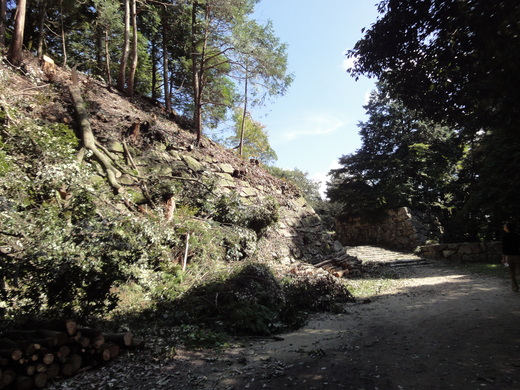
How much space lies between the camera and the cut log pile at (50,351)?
249 cm

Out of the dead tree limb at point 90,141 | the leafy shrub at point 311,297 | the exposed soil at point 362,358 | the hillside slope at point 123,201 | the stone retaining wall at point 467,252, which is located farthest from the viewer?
the stone retaining wall at point 467,252

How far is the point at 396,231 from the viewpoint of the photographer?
14.9 metres

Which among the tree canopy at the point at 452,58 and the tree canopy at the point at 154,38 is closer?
the tree canopy at the point at 452,58

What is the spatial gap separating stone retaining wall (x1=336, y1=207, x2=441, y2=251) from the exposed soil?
9.68 metres

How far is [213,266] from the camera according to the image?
630 cm

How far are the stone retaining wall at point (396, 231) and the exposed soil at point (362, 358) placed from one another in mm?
9676

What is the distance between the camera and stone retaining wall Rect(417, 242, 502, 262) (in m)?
10.2

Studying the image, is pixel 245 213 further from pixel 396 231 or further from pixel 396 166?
pixel 396 166

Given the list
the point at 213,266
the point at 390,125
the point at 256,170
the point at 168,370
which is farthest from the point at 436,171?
the point at 168,370

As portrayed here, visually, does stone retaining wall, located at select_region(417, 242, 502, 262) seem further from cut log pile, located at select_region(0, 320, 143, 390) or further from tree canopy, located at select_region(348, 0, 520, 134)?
cut log pile, located at select_region(0, 320, 143, 390)

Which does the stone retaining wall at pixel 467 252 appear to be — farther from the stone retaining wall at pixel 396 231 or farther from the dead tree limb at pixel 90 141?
the dead tree limb at pixel 90 141

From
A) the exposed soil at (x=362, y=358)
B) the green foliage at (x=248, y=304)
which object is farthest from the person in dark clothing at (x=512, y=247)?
the green foliage at (x=248, y=304)

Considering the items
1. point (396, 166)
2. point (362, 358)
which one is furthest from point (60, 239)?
point (396, 166)

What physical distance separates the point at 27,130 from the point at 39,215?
2.89 metres
